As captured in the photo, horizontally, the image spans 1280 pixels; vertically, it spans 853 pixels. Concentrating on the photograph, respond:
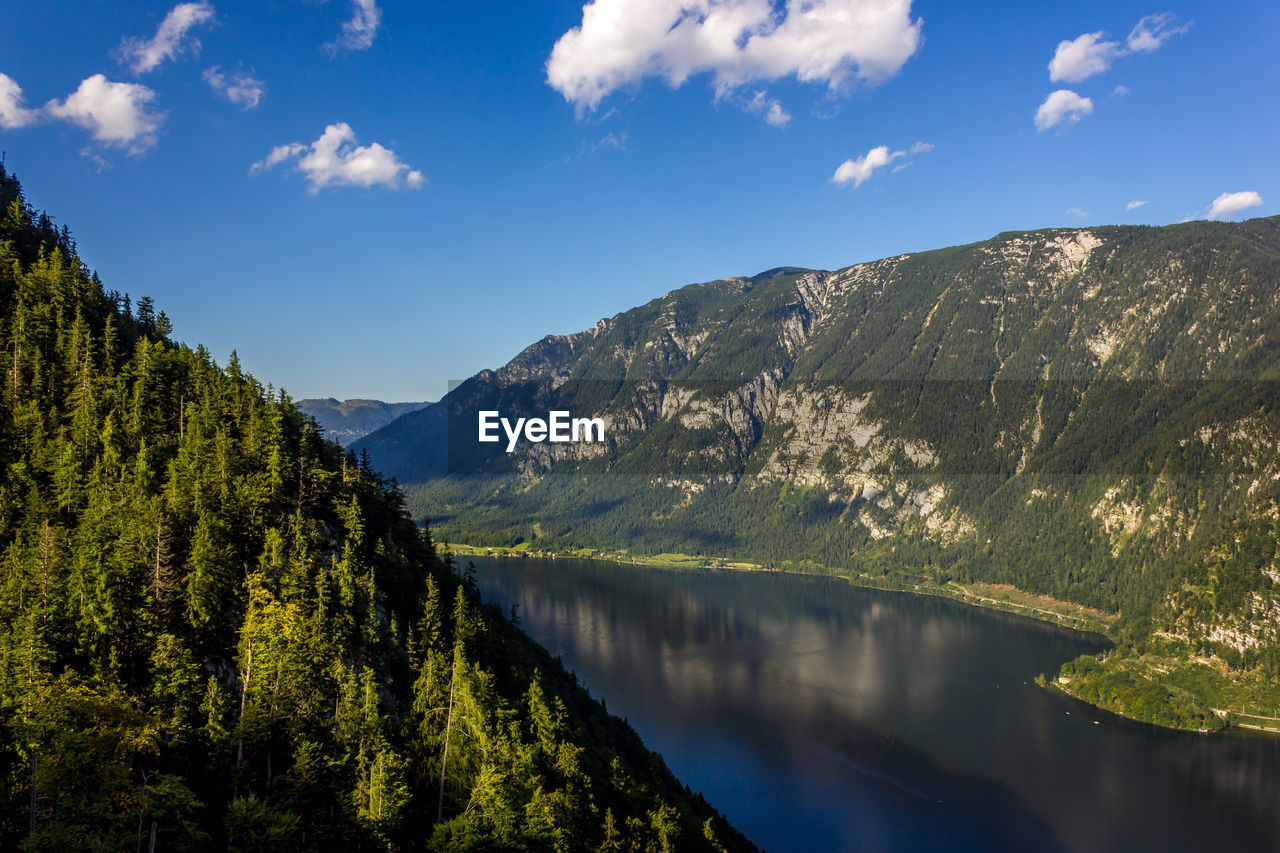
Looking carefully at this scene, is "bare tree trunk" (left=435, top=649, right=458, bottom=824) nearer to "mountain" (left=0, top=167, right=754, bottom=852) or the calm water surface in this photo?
"mountain" (left=0, top=167, right=754, bottom=852)

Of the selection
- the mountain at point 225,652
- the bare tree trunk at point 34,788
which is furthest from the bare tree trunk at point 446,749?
the bare tree trunk at point 34,788

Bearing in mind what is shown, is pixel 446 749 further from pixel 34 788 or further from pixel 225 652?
pixel 34 788

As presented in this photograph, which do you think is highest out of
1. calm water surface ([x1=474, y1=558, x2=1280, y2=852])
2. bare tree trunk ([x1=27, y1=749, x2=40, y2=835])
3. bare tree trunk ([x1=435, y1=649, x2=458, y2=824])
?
bare tree trunk ([x1=27, y1=749, x2=40, y2=835])

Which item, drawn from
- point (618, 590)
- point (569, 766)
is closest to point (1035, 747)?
point (569, 766)

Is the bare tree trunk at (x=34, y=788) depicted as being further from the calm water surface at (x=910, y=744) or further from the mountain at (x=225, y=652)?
the calm water surface at (x=910, y=744)

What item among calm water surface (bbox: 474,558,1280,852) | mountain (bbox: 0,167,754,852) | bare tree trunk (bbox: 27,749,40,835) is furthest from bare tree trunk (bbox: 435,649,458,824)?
calm water surface (bbox: 474,558,1280,852)

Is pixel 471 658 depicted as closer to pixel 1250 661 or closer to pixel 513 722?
pixel 513 722
